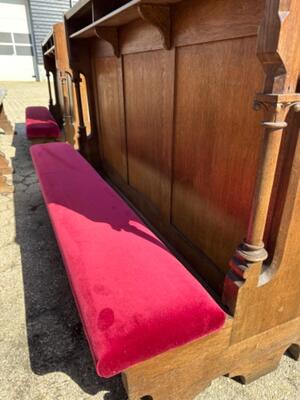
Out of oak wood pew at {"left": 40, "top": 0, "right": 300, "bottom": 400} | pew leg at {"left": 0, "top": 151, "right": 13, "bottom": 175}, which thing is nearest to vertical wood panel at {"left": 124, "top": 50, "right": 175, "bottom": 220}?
oak wood pew at {"left": 40, "top": 0, "right": 300, "bottom": 400}

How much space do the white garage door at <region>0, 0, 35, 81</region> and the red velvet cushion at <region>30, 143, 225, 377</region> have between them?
15362mm

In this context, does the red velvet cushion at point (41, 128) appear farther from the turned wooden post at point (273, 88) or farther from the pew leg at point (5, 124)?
the turned wooden post at point (273, 88)

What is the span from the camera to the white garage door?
14.0 metres

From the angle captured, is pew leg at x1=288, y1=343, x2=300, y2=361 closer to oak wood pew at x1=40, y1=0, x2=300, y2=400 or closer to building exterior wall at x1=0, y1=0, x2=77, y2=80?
oak wood pew at x1=40, y1=0, x2=300, y2=400

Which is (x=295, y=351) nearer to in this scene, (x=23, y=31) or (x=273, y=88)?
(x=273, y=88)

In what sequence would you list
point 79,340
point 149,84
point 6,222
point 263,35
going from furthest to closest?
point 6,222, point 149,84, point 79,340, point 263,35

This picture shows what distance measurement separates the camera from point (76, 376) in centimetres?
156

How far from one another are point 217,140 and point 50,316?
145cm

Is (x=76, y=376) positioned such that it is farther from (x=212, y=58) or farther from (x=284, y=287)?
(x=212, y=58)

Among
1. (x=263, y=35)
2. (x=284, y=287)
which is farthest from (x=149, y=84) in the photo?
(x=284, y=287)

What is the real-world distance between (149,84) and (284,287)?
4.86 ft

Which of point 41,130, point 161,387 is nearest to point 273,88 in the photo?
point 161,387

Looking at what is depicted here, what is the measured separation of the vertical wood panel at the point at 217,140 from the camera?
4.01 ft

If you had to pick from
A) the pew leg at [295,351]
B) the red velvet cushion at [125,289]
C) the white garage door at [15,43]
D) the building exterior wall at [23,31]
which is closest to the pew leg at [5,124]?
the red velvet cushion at [125,289]
